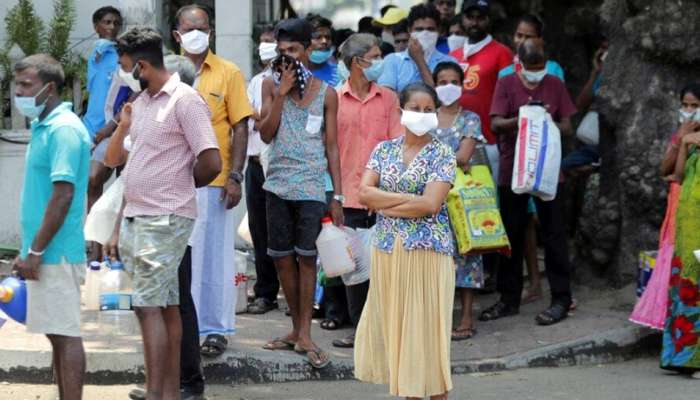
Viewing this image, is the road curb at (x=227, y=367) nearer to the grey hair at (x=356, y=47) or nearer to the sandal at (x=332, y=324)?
the sandal at (x=332, y=324)

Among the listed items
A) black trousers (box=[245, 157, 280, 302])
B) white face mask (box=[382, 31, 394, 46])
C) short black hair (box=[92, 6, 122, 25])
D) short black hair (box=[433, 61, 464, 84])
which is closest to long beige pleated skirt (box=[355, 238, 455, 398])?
short black hair (box=[433, 61, 464, 84])

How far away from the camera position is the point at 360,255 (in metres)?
8.21

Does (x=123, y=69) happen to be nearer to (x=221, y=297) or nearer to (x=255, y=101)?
(x=221, y=297)

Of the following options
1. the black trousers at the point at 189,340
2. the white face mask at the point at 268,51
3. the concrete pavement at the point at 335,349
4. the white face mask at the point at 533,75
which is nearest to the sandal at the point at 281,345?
the concrete pavement at the point at 335,349

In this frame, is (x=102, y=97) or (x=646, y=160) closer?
(x=646, y=160)

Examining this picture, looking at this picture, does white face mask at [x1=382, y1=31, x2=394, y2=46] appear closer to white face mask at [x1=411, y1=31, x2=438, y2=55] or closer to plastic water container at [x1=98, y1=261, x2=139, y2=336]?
white face mask at [x1=411, y1=31, x2=438, y2=55]

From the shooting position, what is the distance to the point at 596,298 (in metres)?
9.94

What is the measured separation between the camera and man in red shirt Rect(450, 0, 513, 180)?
973 centimetres

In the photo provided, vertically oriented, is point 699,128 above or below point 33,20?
below

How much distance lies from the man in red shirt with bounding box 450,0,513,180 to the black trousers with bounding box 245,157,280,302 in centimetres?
166

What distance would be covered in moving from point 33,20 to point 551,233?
17.4 ft

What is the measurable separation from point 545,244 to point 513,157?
670 mm

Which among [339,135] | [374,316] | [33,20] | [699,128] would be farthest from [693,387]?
[33,20]

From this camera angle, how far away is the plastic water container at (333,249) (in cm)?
784
